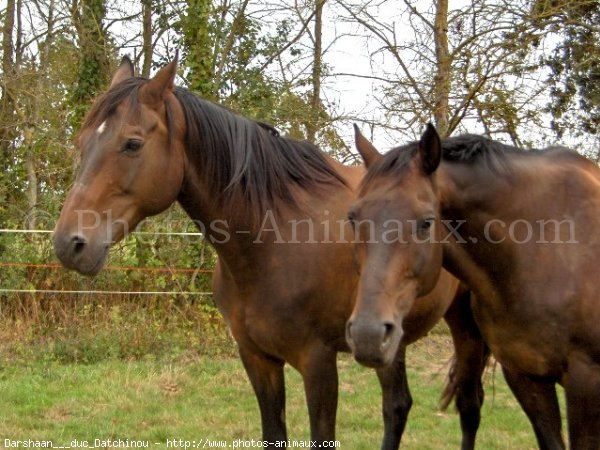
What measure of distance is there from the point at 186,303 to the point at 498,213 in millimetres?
6074

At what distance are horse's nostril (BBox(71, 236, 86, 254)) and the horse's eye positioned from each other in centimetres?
44

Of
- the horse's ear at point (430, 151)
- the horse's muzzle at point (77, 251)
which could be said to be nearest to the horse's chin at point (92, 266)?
the horse's muzzle at point (77, 251)

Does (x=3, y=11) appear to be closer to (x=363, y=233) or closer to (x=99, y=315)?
(x=99, y=315)

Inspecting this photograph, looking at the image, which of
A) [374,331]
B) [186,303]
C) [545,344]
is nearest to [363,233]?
[374,331]

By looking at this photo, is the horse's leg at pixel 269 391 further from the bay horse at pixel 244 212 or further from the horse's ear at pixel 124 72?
the horse's ear at pixel 124 72

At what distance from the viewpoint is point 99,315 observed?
8156mm

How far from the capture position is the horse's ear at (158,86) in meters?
3.10

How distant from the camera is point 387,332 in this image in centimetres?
244

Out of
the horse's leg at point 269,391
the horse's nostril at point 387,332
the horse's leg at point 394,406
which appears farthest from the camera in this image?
Answer: the horse's leg at point 394,406

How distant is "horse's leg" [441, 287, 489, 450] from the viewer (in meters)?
4.70

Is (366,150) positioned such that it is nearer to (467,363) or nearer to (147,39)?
(467,363)

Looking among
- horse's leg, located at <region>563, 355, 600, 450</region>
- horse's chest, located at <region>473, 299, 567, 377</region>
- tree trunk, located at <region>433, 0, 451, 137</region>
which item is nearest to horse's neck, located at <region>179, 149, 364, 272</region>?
horse's chest, located at <region>473, 299, 567, 377</region>

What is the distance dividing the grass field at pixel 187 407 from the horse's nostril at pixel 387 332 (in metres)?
2.86

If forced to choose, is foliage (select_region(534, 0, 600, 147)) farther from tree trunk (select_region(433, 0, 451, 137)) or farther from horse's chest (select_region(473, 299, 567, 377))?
horse's chest (select_region(473, 299, 567, 377))
